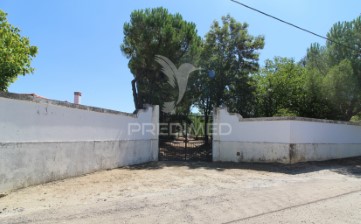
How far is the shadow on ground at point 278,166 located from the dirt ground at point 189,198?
622mm

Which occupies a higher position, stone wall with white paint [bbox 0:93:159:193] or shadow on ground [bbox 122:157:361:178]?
stone wall with white paint [bbox 0:93:159:193]

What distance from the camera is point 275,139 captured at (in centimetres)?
1344

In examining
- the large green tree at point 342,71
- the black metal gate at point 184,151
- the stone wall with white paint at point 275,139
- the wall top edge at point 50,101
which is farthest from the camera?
the large green tree at point 342,71

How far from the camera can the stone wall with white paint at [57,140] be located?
24.1 feet

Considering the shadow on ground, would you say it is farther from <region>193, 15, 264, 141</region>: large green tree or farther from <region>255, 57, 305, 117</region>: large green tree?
<region>255, 57, 305, 117</region>: large green tree

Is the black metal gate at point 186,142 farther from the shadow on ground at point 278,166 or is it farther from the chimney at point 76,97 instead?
the chimney at point 76,97

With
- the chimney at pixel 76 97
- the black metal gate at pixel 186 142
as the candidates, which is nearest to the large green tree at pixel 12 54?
the chimney at pixel 76 97

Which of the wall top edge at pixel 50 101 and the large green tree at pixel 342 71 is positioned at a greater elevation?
the large green tree at pixel 342 71

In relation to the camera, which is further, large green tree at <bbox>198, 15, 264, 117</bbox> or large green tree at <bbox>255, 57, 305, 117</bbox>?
large green tree at <bbox>255, 57, 305, 117</bbox>

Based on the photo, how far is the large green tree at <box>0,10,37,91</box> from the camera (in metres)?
Result: 10.9

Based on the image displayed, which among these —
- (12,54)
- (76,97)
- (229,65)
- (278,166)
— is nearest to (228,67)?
(229,65)

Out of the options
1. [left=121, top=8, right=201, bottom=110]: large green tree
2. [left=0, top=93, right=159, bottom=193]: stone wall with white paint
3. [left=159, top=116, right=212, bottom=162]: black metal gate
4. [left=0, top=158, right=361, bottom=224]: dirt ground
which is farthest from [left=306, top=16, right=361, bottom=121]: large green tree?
[left=0, top=93, right=159, bottom=193]: stone wall with white paint

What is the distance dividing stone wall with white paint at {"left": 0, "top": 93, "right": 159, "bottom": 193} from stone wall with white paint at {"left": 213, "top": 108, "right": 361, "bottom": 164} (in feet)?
13.4

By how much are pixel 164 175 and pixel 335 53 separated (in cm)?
1291
